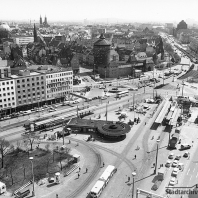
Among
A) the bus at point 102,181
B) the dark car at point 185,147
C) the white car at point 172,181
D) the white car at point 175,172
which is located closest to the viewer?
the bus at point 102,181

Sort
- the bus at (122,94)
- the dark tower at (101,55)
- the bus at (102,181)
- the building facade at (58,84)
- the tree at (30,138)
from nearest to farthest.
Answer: the bus at (102,181)
the tree at (30,138)
the building facade at (58,84)
the bus at (122,94)
the dark tower at (101,55)

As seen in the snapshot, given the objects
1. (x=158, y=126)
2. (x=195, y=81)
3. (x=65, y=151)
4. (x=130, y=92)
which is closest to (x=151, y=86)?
(x=130, y=92)

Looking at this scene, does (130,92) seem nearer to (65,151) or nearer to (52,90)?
(52,90)

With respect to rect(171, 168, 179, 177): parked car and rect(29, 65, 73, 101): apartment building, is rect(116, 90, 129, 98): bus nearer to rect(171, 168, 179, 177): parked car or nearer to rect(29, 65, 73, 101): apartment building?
rect(29, 65, 73, 101): apartment building

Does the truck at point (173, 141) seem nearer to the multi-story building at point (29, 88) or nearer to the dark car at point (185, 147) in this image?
the dark car at point (185, 147)

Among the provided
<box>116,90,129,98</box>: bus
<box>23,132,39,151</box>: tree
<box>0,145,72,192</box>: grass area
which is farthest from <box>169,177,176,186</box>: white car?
<box>116,90,129,98</box>: bus

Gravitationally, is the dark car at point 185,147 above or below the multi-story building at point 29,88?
below

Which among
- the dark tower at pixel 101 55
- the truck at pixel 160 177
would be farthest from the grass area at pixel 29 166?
the dark tower at pixel 101 55
